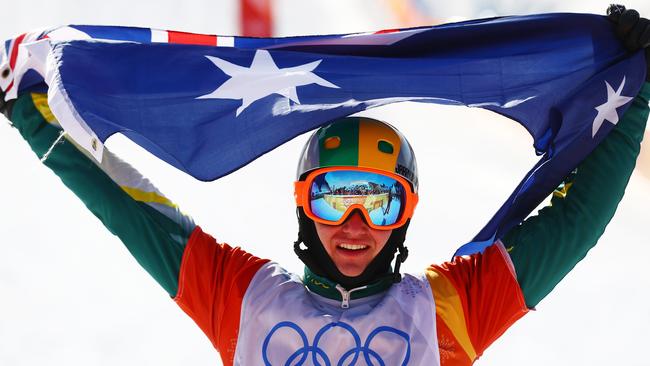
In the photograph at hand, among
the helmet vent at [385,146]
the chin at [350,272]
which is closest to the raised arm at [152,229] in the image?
the chin at [350,272]

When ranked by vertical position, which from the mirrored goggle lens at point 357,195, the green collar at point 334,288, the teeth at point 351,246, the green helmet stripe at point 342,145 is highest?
the green helmet stripe at point 342,145

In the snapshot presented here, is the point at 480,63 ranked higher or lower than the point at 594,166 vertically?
higher

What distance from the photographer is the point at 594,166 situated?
4.78m

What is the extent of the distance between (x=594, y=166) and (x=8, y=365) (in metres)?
3.74

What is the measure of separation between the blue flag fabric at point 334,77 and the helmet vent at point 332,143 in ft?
0.33

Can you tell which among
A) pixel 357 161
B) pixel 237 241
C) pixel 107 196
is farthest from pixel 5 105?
pixel 237 241

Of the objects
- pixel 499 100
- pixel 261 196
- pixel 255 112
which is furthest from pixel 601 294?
pixel 255 112

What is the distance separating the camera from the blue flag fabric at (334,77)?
4.60 metres

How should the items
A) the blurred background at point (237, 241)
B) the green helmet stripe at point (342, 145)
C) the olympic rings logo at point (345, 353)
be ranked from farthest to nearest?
the blurred background at point (237, 241)
the green helmet stripe at point (342, 145)
the olympic rings logo at point (345, 353)

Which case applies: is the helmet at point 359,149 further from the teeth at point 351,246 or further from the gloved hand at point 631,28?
the gloved hand at point 631,28

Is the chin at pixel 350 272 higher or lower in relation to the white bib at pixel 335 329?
higher

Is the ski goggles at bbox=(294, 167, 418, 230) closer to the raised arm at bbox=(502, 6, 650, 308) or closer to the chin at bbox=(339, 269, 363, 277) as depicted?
the chin at bbox=(339, 269, 363, 277)

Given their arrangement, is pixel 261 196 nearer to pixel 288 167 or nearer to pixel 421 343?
pixel 288 167

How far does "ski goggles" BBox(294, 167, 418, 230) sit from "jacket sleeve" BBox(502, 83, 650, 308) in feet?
1.66
